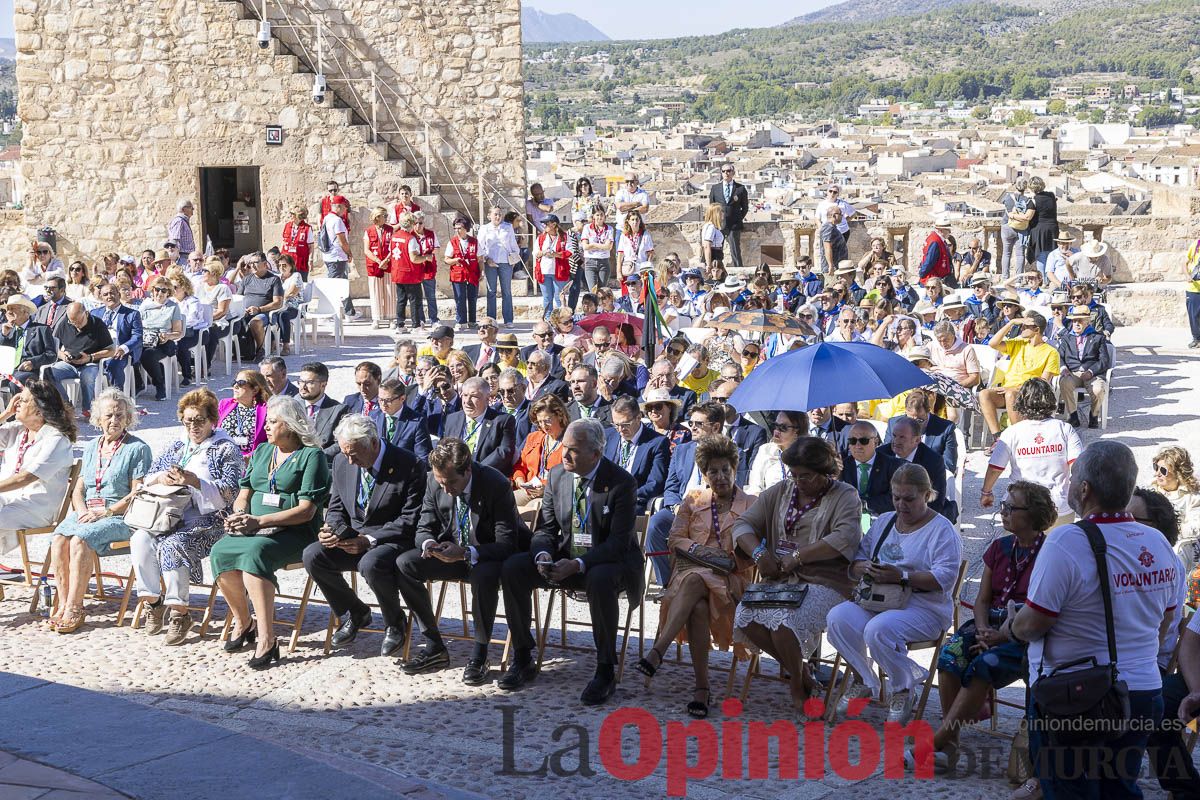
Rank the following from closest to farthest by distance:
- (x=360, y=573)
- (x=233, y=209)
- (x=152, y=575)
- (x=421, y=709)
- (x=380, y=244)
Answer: (x=421, y=709)
(x=360, y=573)
(x=152, y=575)
(x=380, y=244)
(x=233, y=209)

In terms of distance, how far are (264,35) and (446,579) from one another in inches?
479

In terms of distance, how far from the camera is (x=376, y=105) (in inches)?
701

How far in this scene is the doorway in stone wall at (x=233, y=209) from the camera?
20266 millimetres

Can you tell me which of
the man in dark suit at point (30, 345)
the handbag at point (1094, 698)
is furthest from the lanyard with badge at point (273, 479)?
the man in dark suit at point (30, 345)

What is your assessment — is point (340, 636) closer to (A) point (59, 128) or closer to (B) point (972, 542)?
(B) point (972, 542)

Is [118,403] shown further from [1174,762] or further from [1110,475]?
[1174,762]

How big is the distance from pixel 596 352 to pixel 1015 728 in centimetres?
537

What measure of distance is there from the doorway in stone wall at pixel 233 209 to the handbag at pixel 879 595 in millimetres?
15454

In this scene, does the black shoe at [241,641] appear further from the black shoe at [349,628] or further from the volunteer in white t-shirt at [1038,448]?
the volunteer in white t-shirt at [1038,448]

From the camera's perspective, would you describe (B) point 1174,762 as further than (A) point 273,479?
No

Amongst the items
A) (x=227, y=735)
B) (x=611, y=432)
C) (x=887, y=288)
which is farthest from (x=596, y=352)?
(x=227, y=735)

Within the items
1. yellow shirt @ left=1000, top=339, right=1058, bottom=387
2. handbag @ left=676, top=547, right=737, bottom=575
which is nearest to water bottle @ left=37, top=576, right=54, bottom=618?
handbag @ left=676, top=547, right=737, bottom=575

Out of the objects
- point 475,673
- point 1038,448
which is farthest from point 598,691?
point 1038,448

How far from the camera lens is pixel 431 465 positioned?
254 inches
